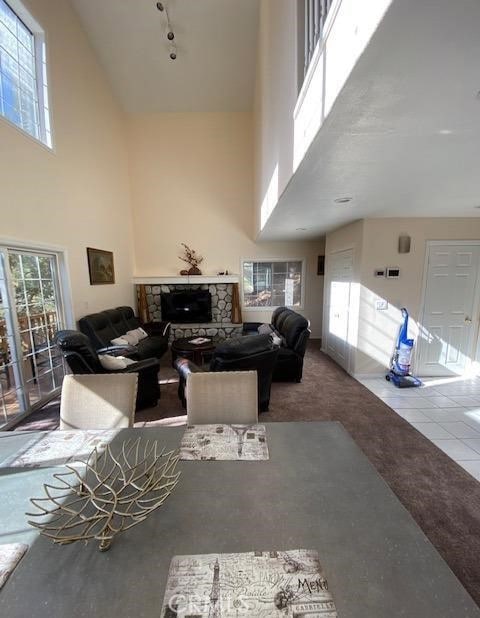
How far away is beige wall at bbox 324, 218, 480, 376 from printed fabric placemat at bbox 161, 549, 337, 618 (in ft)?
11.4

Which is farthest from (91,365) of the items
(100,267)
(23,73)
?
(23,73)

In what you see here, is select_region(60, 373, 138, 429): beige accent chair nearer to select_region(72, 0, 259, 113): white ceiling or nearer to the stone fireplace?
the stone fireplace

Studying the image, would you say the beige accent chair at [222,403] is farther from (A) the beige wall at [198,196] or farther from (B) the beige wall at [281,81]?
(A) the beige wall at [198,196]

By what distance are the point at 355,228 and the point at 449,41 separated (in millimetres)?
3128

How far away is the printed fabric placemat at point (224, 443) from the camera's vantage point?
1153mm

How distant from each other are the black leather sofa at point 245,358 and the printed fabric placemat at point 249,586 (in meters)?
1.76

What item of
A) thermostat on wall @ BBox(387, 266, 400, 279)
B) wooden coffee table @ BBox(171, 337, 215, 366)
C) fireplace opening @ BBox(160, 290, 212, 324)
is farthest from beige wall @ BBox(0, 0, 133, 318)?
thermostat on wall @ BBox(387, 266, 400, 279)

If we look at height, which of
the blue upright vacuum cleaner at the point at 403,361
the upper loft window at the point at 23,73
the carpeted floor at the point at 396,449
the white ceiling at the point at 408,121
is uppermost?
the upper loft window at the point at 23,73

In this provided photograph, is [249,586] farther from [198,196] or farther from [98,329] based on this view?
[198,196]

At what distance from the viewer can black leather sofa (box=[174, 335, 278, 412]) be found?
256 cm

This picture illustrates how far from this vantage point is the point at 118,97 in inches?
208

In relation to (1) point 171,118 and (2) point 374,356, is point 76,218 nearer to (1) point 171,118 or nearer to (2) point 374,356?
(1) point 171,118

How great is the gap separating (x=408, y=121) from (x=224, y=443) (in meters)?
1.81

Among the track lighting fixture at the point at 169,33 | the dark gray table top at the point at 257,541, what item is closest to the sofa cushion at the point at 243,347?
the dark gray table top at the point at 257,541
